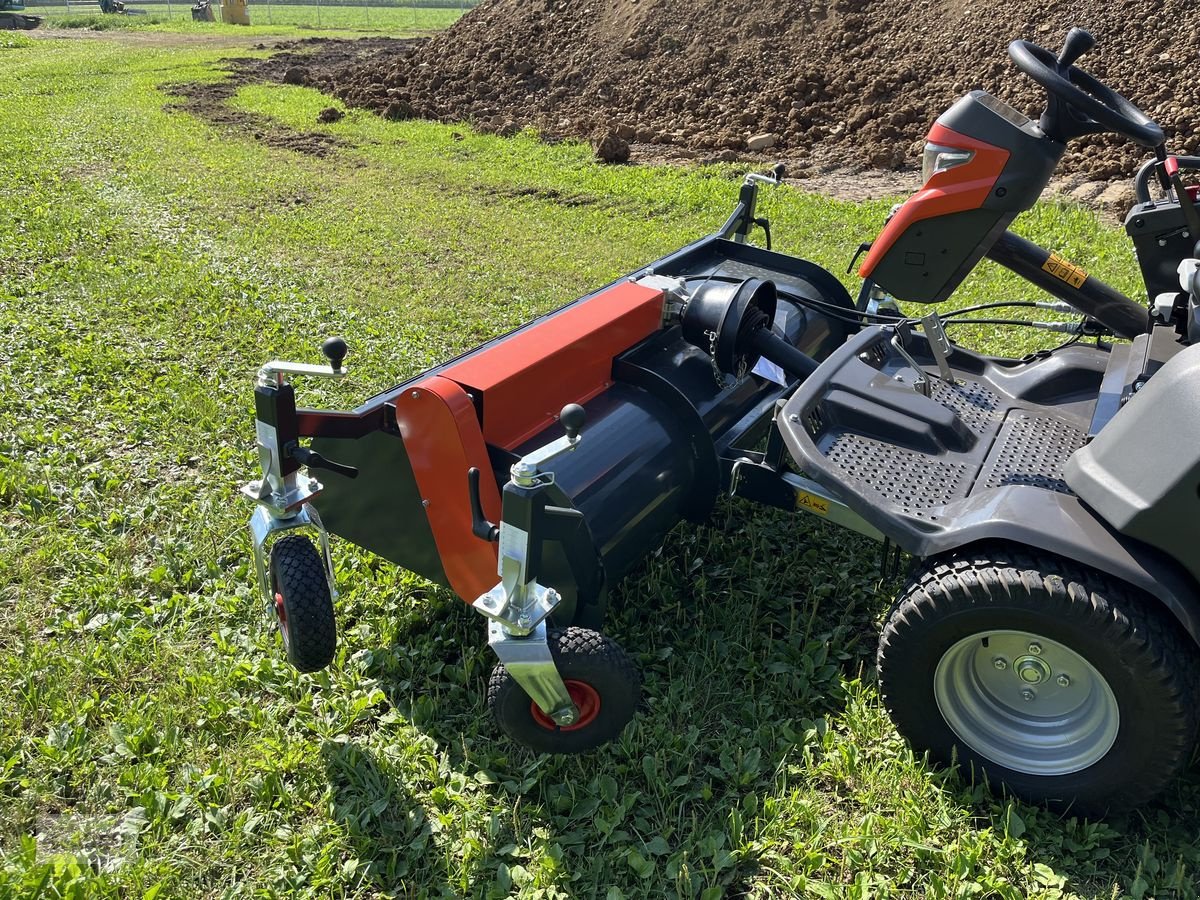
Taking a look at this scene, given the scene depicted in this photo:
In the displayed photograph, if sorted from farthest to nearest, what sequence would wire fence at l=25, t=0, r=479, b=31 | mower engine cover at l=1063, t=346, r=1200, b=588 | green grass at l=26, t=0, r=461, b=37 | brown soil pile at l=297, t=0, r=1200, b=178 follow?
wire fence at l=25, t=0, r=479, b=31 → green grass at l=26, t=0, r=461, b=37 → brown soil pile at l=297, t=0, r=1200, b=178 → mower engine cover at l=1063, t=346, r=1200, b=588

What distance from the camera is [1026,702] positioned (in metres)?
2.31

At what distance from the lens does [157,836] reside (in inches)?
91.0

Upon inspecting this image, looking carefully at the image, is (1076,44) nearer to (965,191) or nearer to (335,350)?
(965,191)

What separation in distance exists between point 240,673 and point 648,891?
140 centimetres

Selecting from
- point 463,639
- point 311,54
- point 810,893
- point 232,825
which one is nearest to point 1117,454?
point 810,893

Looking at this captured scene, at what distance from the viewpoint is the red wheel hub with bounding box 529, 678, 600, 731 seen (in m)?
2.30

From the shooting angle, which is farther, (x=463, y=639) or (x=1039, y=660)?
(x=463, y=639)

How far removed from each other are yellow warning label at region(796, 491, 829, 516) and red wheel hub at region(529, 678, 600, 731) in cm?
79

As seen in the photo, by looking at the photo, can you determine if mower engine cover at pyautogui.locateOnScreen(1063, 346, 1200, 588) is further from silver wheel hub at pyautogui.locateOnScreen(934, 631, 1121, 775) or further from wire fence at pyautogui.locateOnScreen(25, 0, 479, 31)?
wire fence at pyautogui.locateOnScreen(25, 0, 479, 31)

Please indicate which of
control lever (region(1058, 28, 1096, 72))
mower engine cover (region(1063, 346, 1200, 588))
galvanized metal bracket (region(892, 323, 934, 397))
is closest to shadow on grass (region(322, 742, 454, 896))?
mower engine cover (region(1063, 346, 1200, 588))

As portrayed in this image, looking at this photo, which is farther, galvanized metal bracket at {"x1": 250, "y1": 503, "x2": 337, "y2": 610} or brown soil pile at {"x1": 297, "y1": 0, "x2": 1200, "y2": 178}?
brown soil pile at {"x1": 297, "y1": 0, "x2": 1200, "y2": 178}

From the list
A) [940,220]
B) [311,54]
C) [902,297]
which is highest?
[940,220]

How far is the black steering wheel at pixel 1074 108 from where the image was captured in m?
2.85

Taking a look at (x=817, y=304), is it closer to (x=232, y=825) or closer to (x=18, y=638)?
(x=232, y=825)
